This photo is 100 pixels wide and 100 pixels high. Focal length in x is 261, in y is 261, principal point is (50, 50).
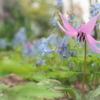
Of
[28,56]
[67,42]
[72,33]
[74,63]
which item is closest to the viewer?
[72,33]

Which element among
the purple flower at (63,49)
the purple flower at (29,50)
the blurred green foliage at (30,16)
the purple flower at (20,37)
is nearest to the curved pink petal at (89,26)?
the purple flower at (63,49)

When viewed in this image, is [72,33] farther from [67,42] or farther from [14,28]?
[14,28]

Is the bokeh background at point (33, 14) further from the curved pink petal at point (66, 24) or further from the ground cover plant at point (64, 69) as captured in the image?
the curved pink petal at point (66, 24)

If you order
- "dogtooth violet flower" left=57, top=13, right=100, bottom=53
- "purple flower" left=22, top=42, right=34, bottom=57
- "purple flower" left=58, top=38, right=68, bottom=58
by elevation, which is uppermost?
"dogtooth violet flower" left=57, top=13, right=100, bottom=53

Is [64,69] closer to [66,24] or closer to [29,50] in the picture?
[66,24]

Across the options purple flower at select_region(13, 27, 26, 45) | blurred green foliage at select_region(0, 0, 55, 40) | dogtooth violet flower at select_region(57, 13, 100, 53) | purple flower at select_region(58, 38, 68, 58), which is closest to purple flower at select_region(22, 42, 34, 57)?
purple flower at select_region(13, 27, 26, 45)

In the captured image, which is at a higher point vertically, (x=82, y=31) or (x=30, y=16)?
(x=82, y=31)

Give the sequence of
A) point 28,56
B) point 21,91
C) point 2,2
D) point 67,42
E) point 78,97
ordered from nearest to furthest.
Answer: point 21,91 → point 78,97 → point 67,42 → point 28,56 → point 2,2

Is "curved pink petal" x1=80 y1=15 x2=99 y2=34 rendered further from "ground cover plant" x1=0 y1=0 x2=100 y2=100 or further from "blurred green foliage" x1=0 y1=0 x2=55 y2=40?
"blurred green foliage" x1=0 y1=0 x2=55 y2=40

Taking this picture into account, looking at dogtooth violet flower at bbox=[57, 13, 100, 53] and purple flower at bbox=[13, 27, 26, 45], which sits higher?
dogtooth violet flower at bbox=[57, 13, 100, 53]

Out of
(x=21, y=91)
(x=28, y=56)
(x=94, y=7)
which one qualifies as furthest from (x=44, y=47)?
(x=28, y=56)

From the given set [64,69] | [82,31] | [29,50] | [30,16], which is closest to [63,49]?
[64,69]
